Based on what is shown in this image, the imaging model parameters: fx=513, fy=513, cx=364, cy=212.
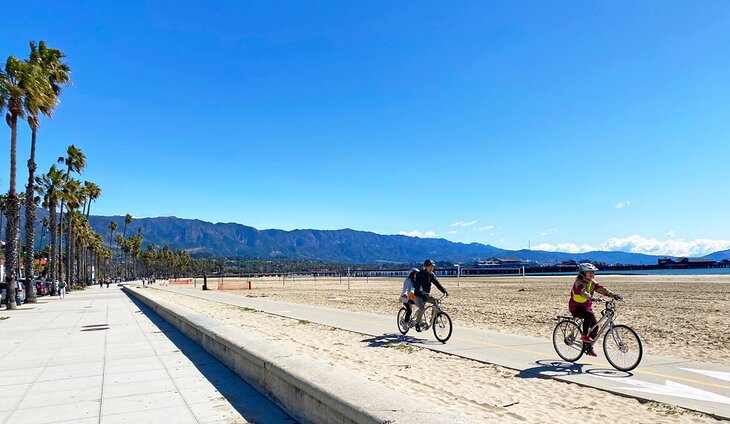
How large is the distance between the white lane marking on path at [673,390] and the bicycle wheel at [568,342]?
4.33 feet

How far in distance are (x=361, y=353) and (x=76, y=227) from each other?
70.0m

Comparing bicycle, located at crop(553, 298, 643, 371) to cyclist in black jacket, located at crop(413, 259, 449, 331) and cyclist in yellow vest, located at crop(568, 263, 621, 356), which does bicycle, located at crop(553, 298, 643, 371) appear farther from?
cyclist in black jacket, located at crop(413, 259, 449, 331)

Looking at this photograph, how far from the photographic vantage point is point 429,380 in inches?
297

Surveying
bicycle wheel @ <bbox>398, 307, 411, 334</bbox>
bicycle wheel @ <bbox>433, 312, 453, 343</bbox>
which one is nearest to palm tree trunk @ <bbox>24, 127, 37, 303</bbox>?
bicycle wheel @ <bbox>398, 307, 411, 334</bbox>

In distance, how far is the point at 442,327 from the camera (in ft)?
38.2

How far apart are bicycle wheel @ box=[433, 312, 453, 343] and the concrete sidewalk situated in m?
5.11

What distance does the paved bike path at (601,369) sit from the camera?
6574mm

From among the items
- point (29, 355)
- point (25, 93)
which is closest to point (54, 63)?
point (25, 93)

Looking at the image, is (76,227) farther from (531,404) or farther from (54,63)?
(531,404)

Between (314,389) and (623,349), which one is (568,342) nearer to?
(623,349)

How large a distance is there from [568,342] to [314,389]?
584 centimetres

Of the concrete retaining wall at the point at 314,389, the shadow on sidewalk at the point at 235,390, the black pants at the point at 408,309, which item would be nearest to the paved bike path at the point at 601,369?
the black pants at the point at 408,309

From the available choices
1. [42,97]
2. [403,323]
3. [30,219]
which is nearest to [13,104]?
[42,97]

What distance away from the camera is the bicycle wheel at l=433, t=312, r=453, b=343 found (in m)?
11.5
